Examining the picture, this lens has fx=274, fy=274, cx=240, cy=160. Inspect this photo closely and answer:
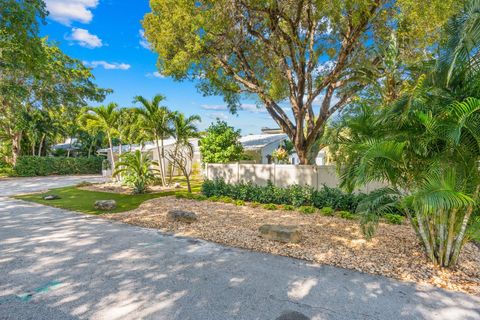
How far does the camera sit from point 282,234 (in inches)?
229

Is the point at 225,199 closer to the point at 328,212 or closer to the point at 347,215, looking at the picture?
the point at 328,212

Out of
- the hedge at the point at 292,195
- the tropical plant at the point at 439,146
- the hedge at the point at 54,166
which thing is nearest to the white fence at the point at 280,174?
the hedge at the point at 292,195

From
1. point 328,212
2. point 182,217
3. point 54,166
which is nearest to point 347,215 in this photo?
point 328,212

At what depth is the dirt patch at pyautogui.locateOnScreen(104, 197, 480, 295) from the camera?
4266 millimetres

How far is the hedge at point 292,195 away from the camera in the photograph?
8.94 metres

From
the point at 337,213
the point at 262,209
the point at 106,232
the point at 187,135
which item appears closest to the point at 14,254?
the point at 106,232

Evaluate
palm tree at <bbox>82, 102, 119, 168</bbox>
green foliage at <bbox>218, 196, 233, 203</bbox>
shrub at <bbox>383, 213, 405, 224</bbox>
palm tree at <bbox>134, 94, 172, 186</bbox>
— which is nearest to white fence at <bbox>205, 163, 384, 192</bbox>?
shrub at <bbox>383, 213, 405, 224</bbox>

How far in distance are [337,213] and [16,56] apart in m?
11.7

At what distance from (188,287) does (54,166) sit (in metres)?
28.6

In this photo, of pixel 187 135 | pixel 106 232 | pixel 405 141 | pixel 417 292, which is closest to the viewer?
pixel 417 292

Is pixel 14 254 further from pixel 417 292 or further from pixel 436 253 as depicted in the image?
pixel 436 253

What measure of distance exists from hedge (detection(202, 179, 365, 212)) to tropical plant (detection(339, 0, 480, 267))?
3.45 meters

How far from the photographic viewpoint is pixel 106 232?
670 centimetres

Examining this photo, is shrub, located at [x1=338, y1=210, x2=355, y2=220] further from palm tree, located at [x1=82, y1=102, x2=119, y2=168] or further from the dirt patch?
palm tree, located at [x1=82, y1=102, x2=119, y2=168]
